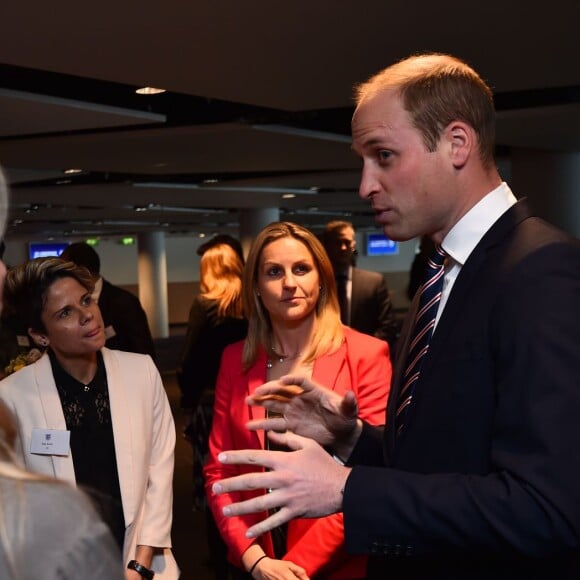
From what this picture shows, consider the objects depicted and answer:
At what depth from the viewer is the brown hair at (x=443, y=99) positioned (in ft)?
4.77

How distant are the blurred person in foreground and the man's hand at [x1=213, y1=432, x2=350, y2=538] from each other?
402 millimetres

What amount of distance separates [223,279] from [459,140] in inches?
124

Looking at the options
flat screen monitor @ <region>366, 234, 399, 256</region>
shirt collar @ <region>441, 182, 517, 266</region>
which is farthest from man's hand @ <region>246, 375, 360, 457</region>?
flat screen monitor @ <region>366, 234, 399, 256</region>

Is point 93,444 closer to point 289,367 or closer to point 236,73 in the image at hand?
point 289,367

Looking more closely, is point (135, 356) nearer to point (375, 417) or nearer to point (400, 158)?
point (375, 417)

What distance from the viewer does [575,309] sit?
120 cm

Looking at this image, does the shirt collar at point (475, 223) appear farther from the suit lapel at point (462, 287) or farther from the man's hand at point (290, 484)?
the man's hand at point (290, 484)

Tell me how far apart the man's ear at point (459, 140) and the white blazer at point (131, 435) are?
5.08 ft

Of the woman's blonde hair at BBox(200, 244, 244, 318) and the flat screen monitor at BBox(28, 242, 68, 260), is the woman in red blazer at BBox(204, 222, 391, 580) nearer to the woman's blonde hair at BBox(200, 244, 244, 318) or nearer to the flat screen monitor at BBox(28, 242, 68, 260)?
the woman's blonde hair at BBox(200, 244, 244, 318)

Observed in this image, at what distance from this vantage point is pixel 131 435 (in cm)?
252

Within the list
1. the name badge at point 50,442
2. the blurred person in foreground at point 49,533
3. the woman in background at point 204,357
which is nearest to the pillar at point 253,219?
the woman in background at point 204,357

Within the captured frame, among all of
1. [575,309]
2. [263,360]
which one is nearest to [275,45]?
[263,360]

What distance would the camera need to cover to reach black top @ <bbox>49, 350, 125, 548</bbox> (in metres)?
2.48

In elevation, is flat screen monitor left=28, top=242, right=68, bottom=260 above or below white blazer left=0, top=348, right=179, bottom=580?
above
